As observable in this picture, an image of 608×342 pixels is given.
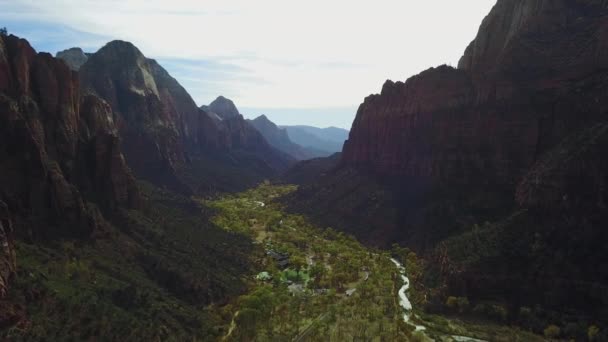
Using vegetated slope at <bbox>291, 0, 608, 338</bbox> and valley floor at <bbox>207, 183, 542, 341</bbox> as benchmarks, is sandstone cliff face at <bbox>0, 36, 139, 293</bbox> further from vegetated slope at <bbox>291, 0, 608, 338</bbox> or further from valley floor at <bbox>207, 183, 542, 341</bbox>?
vegetated slope at <bbox>291, 0, 608, 338</bbox>

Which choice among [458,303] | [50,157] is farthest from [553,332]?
[50,157]

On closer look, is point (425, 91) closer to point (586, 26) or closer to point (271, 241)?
point (586, 26)

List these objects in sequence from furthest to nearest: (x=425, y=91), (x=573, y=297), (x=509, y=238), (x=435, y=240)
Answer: (x=425, y=91), (x=435, y=240), (x=509, y=238), (x=573, y=297)

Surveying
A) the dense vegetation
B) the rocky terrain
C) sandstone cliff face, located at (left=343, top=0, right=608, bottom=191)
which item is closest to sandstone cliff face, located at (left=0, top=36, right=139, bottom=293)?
the rocky terrain

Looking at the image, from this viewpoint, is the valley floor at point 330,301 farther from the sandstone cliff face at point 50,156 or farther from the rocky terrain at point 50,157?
the rocky terrain at point 50,157

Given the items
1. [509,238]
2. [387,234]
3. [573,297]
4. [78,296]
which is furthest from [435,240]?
[78,296]

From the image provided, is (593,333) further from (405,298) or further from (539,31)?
(539,31)

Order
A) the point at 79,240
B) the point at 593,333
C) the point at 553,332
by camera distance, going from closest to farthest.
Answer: the point at 593,333 < the point at 553,332 < the point at 79,240

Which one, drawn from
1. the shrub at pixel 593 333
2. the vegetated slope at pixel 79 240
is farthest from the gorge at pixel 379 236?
the shrub at pixel 593 333
